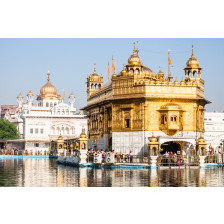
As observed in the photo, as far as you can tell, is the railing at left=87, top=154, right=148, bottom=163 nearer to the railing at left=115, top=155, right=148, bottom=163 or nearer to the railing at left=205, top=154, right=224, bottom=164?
the railing at left=115, top=155, right=148, bottom=163

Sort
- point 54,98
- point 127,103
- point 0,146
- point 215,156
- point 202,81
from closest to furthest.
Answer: point 215,156, point 127,103, point 202,81, point 0,146, point 54,98

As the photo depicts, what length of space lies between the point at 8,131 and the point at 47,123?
640cm

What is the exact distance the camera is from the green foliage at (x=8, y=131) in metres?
74.4

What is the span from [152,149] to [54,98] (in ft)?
187

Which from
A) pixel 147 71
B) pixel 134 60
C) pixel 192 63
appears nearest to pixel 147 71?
pixel 147 71

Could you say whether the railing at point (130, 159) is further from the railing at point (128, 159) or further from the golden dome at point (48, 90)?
the golden dome at point (48, 90)

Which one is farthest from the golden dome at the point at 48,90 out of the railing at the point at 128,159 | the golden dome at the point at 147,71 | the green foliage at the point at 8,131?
the railing at the point at 128,159

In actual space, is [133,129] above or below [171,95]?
below

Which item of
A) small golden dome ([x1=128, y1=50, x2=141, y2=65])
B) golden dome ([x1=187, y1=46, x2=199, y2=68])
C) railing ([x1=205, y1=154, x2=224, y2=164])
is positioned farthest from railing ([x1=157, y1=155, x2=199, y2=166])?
golden dome ([x1=187, y1=46, x2=199, y2=68])

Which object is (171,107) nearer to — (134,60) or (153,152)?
(153,152)

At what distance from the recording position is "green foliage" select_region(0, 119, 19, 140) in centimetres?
7444
